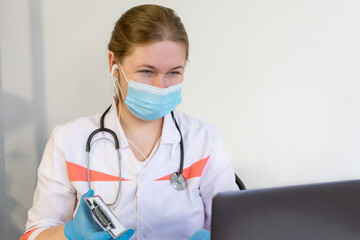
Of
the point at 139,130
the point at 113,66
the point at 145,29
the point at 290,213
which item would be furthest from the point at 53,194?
the point at 290,213

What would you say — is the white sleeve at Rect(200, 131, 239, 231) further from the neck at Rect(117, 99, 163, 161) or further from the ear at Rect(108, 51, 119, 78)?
the ear at Rect(108, 51, 119, 78)

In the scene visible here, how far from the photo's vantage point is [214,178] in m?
1.22

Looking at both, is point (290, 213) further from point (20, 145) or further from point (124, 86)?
point (20, 145)

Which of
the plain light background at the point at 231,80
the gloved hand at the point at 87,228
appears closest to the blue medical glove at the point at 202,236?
the gloved hand at the point at 87,228

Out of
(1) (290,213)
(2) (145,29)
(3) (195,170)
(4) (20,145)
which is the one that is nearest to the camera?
(1) (290,213)

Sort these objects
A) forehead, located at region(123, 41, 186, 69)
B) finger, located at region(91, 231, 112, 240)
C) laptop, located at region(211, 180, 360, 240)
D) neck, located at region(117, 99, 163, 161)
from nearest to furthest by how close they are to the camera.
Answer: laptop, located at region(211, 180, 360, 240) → finger, located at region(91, 231, 112, 240) → forehead, located at region(123, 41, 186, 69) → neck, located at region(117, 99, 163, 161)

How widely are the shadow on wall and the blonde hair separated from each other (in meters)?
0.54

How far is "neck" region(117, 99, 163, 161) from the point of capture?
47.1 inches

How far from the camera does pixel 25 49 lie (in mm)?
1501

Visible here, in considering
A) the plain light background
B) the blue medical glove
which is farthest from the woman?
the plain light background

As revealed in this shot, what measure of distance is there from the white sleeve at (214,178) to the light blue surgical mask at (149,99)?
23 cm

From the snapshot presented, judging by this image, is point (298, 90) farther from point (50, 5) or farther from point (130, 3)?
point (50, 5)

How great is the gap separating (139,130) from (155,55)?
27 centimetres

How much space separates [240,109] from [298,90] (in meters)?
0.25
